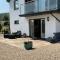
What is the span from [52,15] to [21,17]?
24.0 feet

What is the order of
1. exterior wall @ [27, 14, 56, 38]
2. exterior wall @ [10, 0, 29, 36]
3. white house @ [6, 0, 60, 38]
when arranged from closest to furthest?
white house @ [6, 0, 60, 38] < exterior wall @ [27, 14, 56, 38] < exterior wall @ [10, 0, 29, 36]

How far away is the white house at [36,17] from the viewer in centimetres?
2614

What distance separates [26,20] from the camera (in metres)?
31.9

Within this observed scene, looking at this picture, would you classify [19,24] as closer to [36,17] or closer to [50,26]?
[36,17]

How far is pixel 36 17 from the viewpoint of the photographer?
29.6 m

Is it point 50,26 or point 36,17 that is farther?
point 36,17

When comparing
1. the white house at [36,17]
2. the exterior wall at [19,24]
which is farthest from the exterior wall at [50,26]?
the exterior wall at [19,24]

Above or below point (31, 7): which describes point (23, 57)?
below

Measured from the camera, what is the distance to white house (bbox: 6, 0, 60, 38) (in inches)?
1029

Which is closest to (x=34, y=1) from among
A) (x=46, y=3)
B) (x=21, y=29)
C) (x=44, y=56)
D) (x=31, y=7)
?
(x=31, y=7)

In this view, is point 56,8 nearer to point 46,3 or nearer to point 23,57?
point 46,3

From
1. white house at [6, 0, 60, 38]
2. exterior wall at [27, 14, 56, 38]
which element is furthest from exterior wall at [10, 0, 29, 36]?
exterior wall at [27, 14, 56, 38]

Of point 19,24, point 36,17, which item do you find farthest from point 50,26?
point 19,24

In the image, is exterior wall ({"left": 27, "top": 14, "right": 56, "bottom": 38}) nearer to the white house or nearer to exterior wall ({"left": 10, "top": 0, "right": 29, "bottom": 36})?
the white house
